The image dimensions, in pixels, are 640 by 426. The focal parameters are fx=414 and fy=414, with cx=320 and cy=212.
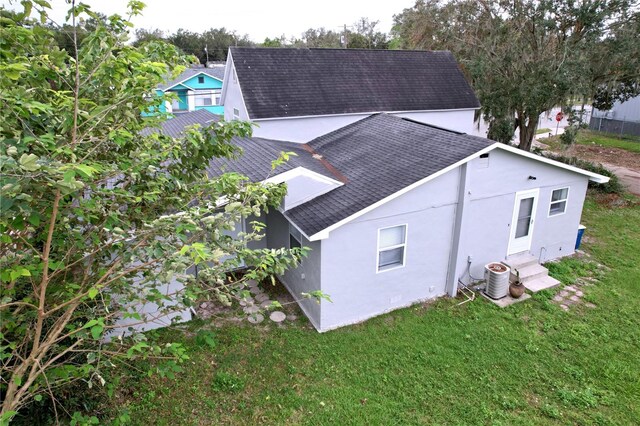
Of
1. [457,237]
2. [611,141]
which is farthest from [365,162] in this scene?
[611,141]

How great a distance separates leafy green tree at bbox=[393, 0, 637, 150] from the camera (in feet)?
57.8

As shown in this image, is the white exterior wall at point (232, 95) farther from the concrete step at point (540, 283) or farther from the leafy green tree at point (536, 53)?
the leafy green tree at point (536, 53)

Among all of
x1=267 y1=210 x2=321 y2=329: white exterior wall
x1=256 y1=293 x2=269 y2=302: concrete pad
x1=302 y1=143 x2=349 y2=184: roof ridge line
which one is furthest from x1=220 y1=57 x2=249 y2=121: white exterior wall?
x1=256 y1=293 x2=269 y2=302: concrete pad

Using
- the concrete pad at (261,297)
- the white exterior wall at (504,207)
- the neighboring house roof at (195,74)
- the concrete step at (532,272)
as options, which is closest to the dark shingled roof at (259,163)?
the concrete pad at (261,297)

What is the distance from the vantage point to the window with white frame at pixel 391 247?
10.1 m

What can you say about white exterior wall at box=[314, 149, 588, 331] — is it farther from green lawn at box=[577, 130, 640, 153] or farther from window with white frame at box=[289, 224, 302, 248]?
green lawn at box=[577, 130, 640, 153]

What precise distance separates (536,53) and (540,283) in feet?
40.5

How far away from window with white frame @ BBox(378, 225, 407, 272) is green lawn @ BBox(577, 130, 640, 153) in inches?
1001

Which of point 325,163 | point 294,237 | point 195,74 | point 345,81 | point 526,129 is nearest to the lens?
point 294,237

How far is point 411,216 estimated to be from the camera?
33.5 feet

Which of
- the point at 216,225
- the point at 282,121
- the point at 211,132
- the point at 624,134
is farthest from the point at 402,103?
the point at 624,134

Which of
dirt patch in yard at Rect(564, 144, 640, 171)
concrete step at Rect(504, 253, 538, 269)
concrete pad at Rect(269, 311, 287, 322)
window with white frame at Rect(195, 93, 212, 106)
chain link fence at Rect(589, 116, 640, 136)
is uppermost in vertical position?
window with white frame at Rect(195, 93, 212, 106)

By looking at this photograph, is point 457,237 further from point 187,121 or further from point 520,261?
point 187,121

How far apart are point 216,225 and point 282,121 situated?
39.9 ft
